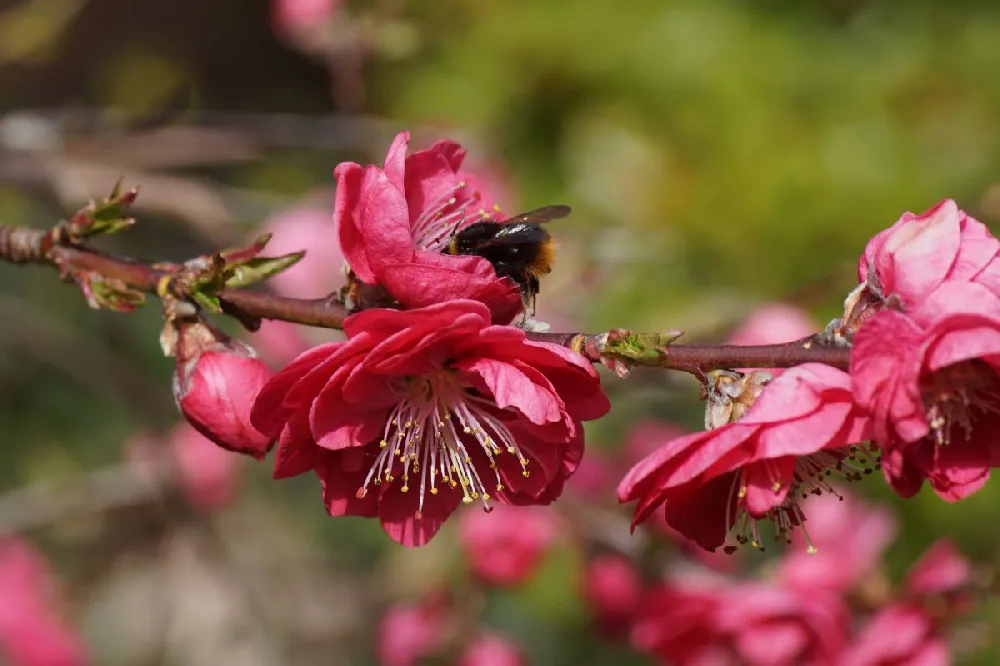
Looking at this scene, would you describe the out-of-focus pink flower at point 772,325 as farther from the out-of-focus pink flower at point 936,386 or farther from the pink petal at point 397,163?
the pink petal at point 397,163

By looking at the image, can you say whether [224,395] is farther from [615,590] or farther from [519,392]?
[615,590]

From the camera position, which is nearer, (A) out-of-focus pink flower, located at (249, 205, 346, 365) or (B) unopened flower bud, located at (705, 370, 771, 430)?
(B) unopened flower bud, located at (705, 370, 771, 430)

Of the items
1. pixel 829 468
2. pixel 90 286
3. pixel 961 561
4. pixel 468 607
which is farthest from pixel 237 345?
pixel 468 607

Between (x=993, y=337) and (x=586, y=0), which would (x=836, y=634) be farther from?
(x=586, y=0)

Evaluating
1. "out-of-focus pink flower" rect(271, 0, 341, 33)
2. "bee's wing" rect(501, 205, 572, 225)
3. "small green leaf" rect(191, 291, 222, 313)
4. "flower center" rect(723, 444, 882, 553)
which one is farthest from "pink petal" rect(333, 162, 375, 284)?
"out-of-focus pink flower" rect(271, 0, 341, 33)

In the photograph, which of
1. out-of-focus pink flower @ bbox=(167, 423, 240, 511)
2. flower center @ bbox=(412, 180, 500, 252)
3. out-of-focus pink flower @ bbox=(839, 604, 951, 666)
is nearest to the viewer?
flower center @ bbox=(412, 180, 500, 252)

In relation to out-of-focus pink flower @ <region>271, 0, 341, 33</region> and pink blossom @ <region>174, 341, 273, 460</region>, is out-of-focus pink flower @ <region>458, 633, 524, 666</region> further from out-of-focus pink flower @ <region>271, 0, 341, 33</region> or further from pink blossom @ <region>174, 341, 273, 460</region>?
out-of-focus pink flower @ <region>271, 0, 341, 33</region>
